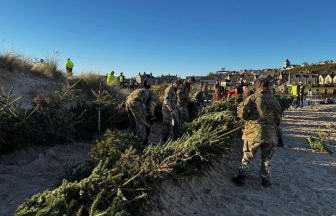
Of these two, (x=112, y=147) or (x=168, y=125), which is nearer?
(x=112, y=147)

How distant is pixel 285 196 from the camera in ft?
23.3

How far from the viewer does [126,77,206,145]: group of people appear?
31.0ft

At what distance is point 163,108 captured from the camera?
34.3ft

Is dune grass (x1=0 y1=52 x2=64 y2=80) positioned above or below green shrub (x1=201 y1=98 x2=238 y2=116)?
above

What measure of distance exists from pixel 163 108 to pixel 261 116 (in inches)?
142

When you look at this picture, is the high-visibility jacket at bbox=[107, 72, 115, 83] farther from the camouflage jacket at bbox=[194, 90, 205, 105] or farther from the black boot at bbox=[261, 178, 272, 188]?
the black boot at bbox=[261, 178, 272, 188]

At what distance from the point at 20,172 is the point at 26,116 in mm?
1387

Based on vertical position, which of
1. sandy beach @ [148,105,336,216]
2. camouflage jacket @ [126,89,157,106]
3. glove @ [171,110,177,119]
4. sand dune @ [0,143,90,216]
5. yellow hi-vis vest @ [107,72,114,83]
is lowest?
sandy beach @ [148,105,336,216]

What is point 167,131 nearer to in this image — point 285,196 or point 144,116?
point 144,116

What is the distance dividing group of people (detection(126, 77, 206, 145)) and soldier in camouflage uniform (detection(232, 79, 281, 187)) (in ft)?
8.84

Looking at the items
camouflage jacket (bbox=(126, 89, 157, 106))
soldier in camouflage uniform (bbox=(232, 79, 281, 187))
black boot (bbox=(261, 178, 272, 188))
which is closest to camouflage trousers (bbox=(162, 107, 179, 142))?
camouflage jacket (bbox=(126, 89, 157, 106))

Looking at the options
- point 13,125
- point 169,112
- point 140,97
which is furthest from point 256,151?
point 13,125

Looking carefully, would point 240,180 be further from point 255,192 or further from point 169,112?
point 169,112

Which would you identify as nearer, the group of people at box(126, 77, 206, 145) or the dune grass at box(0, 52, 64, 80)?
the group of people at box(126, 77, 206, 145)
